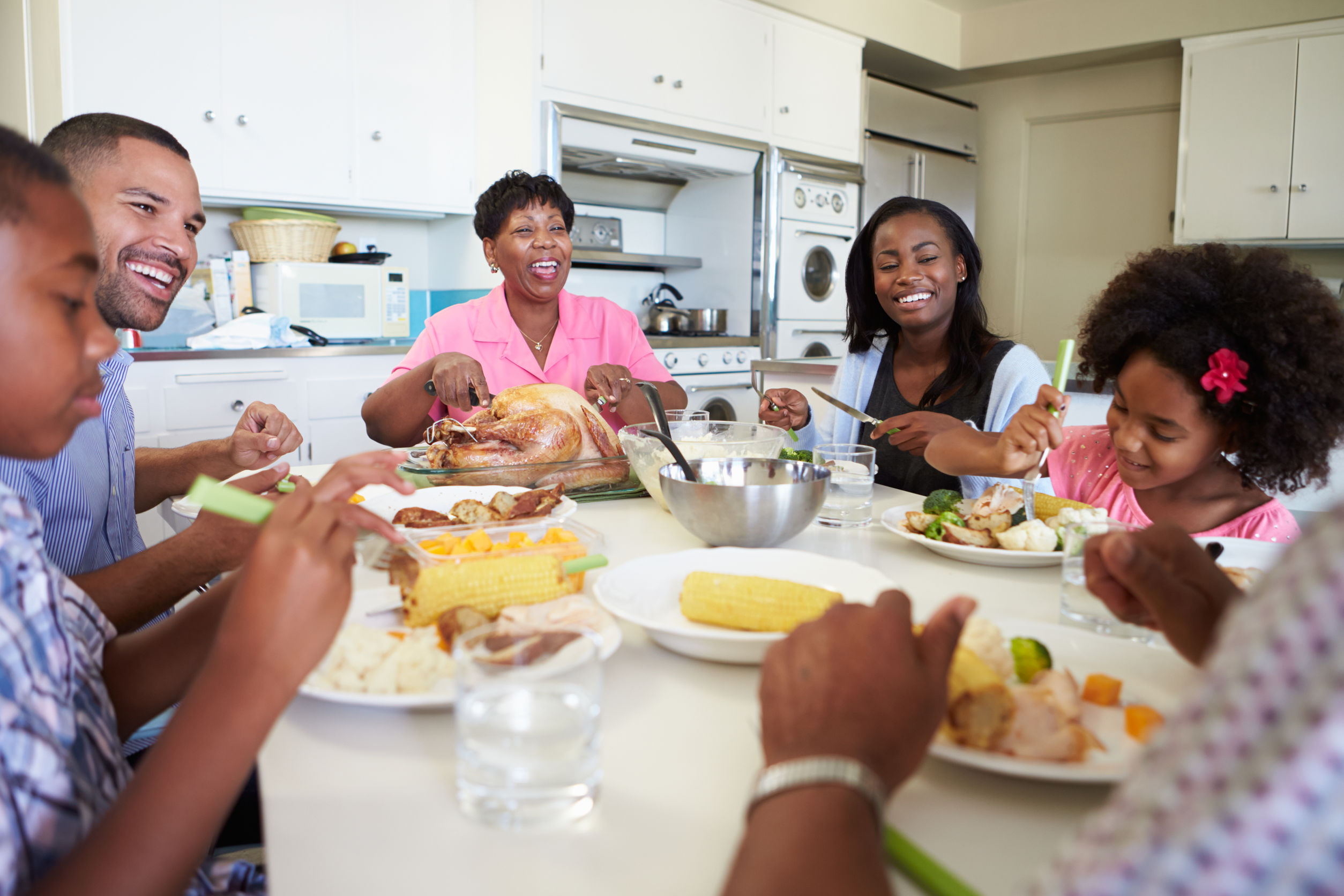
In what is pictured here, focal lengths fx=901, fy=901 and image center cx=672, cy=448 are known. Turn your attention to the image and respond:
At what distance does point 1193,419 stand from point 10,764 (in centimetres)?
156

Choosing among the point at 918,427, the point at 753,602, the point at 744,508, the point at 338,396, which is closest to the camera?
the point at 753,602

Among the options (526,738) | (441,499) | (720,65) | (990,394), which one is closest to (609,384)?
(441,499)

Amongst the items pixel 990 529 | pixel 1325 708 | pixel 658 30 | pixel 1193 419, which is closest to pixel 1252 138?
pixel 658 30

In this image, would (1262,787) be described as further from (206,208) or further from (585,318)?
(206,208)

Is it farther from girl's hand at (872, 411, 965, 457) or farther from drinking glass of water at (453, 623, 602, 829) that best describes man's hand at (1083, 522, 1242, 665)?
girl's hand at (872, 411, 965, 457)

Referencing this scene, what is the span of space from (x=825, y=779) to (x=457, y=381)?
1700 mm

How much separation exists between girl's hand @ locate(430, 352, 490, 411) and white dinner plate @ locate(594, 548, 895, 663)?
111 cm

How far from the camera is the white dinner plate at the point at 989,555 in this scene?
46.8 inches

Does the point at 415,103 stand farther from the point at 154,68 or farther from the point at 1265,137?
the point at 1265,137

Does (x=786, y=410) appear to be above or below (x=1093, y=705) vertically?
above

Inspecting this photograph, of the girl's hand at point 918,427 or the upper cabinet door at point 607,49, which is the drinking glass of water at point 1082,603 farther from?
the upper cabinet door at point 607,49

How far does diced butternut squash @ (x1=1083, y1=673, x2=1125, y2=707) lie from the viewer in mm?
743

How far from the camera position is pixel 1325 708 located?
0.93ft

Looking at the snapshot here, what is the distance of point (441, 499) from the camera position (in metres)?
1.52
